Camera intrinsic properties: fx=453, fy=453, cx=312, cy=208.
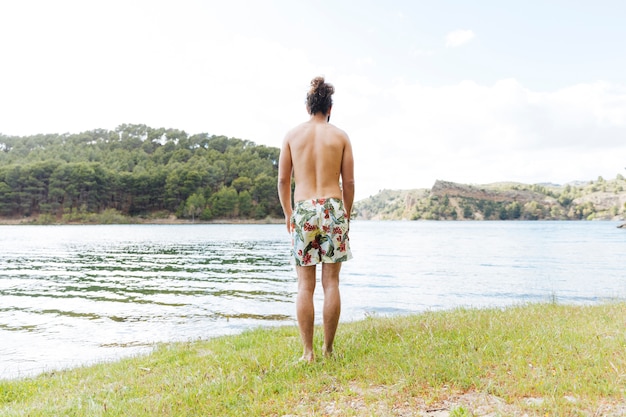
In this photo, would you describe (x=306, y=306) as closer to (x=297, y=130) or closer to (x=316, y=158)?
(x=316, y=158)

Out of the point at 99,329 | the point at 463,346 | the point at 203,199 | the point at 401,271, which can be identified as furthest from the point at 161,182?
the point at 463,346

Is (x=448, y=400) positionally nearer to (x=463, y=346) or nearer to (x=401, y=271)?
(x=463, y=346)

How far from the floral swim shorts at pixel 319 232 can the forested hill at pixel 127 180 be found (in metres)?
128

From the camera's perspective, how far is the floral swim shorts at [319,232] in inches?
203

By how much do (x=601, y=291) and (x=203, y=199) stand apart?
12196 centimetres

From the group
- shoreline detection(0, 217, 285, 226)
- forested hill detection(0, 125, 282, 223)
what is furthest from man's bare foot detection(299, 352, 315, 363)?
forested hill detection(0, 125, 282, 223)

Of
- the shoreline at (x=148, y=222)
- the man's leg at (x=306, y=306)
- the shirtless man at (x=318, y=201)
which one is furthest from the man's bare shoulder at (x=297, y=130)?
the shoreline at (x=148, y=222)

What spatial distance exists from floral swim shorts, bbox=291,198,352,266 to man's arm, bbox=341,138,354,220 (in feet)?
1.04

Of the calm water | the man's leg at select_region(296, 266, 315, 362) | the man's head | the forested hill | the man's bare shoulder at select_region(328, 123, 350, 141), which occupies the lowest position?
the calm water

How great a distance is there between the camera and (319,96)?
5.52 metres

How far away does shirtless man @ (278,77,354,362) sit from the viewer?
5172 mm

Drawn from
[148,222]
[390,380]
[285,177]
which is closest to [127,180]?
[148,222]

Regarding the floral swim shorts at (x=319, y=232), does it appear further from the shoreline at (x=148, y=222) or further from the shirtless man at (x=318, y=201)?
the shoreline at (x=148, y=222)

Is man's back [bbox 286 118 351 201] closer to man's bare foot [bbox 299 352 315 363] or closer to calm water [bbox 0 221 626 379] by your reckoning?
man's bare foot [bbox 299 352 315 363]
